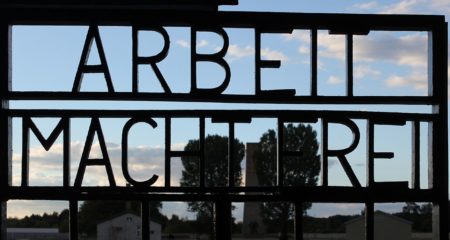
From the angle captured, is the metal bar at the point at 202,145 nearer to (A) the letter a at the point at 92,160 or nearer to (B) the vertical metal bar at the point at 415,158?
(A) the letter a at the point at 92,160

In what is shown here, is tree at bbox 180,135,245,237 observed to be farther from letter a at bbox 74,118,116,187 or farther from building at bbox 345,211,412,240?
letter a at bbox 74,118,116,187

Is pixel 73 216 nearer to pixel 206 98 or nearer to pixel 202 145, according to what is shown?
pixel 202 145

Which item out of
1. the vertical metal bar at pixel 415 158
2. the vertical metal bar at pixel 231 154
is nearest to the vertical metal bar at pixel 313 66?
the vertical metal bar at pixel 231 154

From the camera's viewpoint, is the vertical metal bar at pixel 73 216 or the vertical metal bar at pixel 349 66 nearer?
the vertical metal bar at pixel 73 216

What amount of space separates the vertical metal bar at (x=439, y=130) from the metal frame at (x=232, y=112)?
1 cm

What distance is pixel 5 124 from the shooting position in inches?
328

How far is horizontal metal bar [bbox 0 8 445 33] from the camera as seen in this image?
841 cm

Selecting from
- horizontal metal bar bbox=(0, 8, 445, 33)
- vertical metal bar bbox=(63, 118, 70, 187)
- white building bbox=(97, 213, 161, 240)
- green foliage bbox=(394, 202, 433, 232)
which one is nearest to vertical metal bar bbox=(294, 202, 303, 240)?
horizontal metal bar bbox=(0, 8, 445, 33)

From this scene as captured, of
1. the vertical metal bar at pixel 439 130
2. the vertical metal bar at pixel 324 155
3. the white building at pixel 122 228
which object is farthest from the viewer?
the white building at pixel 122 228

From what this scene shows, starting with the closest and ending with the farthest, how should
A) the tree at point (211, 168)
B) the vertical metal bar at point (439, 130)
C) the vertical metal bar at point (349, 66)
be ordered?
the vertical metal bar at point (349, 66) → the vertical metal bar at point (439, 130) → the tree at point (211, 168)

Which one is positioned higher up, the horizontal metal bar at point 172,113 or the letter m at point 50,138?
the horizontal metal bar at point 172,113

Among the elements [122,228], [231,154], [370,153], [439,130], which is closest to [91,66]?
[231,154]

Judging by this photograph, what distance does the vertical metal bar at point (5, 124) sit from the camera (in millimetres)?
8312

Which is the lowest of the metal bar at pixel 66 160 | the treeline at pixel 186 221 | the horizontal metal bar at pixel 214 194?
the treeline at pixel 186 221
